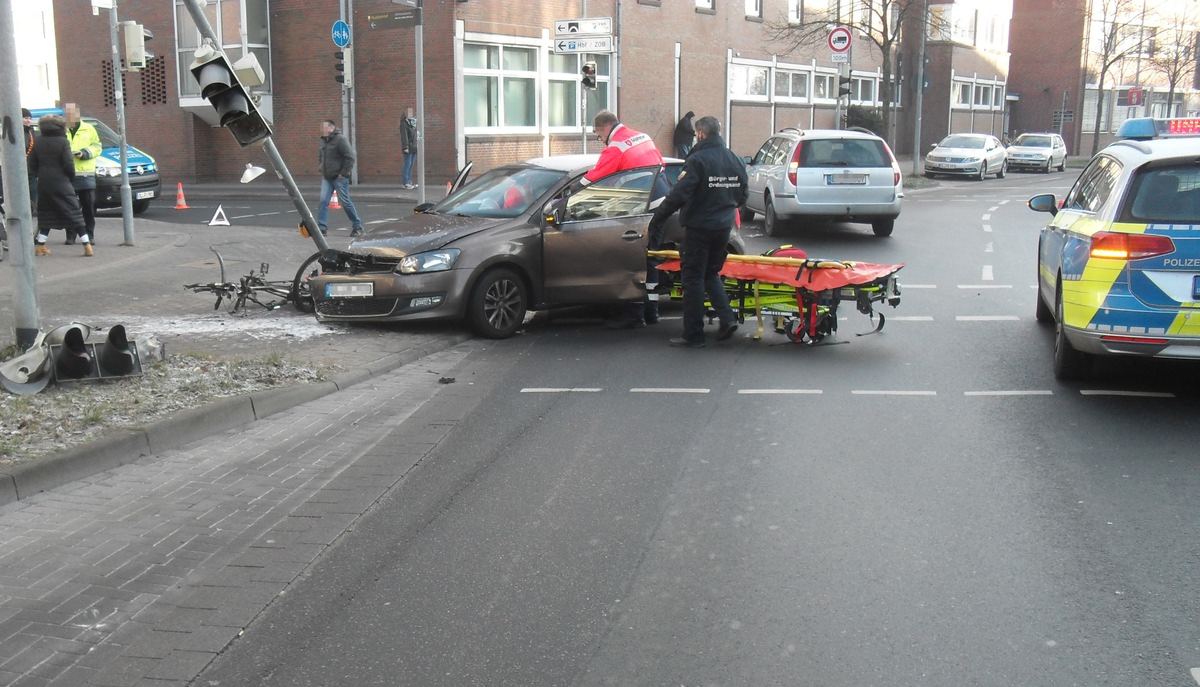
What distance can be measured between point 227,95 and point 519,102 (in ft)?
75.1

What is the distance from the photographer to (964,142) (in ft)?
135

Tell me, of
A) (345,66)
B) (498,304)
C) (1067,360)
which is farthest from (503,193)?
(345,66)

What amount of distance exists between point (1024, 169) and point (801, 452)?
1779 inches

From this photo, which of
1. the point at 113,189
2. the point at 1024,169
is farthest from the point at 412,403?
the point at 1024,169

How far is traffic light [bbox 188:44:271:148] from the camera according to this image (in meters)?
9.07

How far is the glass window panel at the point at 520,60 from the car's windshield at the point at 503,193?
19.9m

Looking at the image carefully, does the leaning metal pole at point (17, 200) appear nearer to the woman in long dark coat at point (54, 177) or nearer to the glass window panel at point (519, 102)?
the woman in long dark coat at point (54, 177)

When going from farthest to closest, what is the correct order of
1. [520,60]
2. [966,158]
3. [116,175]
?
[966,158], [520,60], [116,175]

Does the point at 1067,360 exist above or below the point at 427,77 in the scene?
below

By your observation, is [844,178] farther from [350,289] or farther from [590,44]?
[350,289]

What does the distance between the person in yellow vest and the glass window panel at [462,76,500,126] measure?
559 inches

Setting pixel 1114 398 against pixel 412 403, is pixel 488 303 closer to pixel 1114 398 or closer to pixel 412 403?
pixel 412 403

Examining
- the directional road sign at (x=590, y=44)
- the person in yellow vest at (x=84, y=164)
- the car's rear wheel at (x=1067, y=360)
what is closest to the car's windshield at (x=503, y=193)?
the car's rear wheel at (x=1067, y=360)

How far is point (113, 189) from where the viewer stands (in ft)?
68.7
